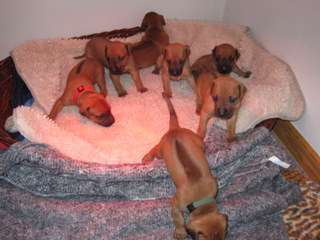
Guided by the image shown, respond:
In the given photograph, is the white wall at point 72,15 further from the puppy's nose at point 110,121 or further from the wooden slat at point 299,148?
the wooden slat at point 299,148

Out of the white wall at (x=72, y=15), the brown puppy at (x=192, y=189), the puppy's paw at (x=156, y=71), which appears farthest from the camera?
the puppy's paw at (x=156, y=71)

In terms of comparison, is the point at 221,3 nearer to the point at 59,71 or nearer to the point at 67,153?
the point at 59,71

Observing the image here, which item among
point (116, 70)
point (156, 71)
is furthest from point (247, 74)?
point (116, 70)

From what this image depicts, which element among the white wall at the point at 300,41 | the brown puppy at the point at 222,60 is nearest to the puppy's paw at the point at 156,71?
the brown puppy at the point at 222,60

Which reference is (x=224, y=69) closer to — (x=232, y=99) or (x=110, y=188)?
(x=232, y=99)

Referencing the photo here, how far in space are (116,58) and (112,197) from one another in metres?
1.56

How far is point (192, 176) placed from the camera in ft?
7.04

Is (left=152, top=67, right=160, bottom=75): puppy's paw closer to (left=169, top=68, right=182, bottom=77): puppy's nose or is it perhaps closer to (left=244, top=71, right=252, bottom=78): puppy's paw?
(left=169, top=68, right=182, bottom=77): puppy's nose

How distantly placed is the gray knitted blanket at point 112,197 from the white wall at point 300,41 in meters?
0.72

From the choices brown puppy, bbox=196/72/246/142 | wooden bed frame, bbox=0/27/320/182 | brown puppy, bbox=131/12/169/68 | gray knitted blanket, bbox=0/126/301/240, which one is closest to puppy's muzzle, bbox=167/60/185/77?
brown puppy, bbox=196/72/246/142

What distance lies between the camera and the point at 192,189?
6.98 feet

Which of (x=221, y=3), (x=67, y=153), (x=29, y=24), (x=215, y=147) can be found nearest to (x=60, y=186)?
(x=67, y=153)

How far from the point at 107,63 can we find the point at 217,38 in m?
1.34

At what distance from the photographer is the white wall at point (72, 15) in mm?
3695
